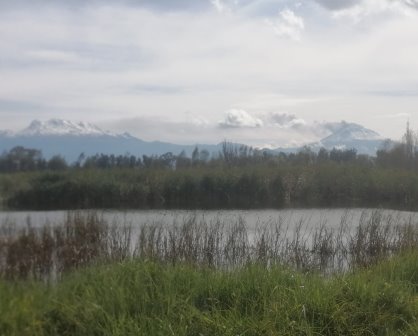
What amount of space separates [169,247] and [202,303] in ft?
14.8

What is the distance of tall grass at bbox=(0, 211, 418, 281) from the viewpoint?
20.1 feet

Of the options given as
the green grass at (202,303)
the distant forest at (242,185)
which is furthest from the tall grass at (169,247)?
the distant forest at (242,185)

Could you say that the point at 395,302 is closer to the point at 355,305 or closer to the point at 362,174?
the point at 355,305

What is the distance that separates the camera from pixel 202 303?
19.3ft

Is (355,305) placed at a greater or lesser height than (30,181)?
A: lesser

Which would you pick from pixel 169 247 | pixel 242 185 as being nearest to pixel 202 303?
pixel 169 247

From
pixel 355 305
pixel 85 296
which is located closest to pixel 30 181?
pixel 85 296

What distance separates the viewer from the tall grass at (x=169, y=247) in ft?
20.1

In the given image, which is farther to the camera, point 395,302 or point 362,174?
point 362,174

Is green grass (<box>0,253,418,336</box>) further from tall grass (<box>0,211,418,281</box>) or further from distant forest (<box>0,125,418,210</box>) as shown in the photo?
distant forest (<box>0,125,418,210</box>)

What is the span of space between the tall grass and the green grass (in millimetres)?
542

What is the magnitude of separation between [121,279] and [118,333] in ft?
3.80

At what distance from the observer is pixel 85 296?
17.8 ft

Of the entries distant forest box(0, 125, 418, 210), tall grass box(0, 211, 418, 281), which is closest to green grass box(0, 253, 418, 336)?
tall grass box(0, 211, 418, 281)
